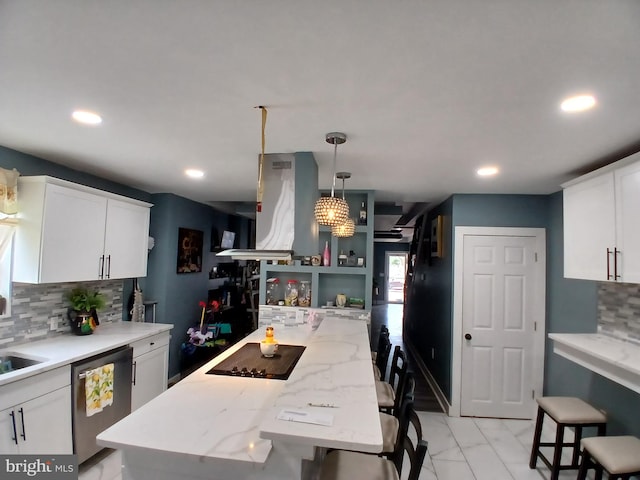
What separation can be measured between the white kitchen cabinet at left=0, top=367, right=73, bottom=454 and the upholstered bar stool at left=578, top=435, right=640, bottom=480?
3.44 metres

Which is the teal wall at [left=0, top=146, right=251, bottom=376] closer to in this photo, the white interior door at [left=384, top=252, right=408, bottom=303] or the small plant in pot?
the small plant in pot

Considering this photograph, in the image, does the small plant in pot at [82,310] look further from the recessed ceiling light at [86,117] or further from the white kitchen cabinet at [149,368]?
the recessed ceiling light at [86,117]

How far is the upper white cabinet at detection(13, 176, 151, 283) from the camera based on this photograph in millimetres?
2521

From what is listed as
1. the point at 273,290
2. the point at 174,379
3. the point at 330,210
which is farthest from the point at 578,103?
the point at 174,379

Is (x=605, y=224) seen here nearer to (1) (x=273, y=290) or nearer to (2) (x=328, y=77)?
(2) (x=328, y=77)

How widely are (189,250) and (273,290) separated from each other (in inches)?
55.3

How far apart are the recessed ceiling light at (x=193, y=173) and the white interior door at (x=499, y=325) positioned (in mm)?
2840

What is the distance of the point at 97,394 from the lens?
2617mm

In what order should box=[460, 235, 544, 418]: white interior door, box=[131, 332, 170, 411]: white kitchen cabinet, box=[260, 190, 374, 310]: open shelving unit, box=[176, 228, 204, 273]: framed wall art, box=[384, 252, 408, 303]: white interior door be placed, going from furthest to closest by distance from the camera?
1. box=[384, 252, 408, 303]: white interior door
2. box=[176, 228, 204, 273]: framed wall art
3. box=[260, 190, 374, 310]: open shelving unit
4. box=[460, 235, 544, 418]: white interior door
5. box=[131, 332, 170, 411]: white kitchen cabinet

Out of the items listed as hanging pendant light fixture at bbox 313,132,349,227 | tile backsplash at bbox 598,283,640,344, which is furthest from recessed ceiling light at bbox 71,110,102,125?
tile backsplash at bbox 598,283,640,344

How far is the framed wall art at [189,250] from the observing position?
14.6 feet

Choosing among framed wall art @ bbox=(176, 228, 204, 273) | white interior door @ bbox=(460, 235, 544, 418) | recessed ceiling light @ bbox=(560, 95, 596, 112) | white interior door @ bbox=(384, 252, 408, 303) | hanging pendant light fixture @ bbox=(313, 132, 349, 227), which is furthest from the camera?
white interior door @ bbox=(384, 252, 408, 303)

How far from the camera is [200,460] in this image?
1287mm

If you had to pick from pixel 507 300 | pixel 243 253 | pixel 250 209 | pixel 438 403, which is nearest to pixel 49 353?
pixel 243 253
